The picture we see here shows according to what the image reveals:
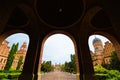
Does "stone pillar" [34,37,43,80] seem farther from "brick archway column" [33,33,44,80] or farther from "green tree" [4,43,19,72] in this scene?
"green tree" [4,43,19,72]

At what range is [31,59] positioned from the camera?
9.79 meters

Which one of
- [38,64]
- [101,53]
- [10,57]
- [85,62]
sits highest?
[101,53]

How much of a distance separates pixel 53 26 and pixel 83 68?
516 cm

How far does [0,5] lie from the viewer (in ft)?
17.6

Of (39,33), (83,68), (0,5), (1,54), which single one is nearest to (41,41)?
(39,33)

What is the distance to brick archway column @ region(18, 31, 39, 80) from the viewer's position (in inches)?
363

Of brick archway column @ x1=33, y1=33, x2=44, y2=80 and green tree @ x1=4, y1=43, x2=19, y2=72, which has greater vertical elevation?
green tree @ x1=4, y1=43, x2=19, y2=72

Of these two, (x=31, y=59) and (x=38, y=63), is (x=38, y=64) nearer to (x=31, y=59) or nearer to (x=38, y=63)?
(x=38, y=63)

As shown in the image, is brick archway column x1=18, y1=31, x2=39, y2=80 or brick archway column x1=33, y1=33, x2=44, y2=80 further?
brick archway column x1=33, y1=33, x2=44, y2=80

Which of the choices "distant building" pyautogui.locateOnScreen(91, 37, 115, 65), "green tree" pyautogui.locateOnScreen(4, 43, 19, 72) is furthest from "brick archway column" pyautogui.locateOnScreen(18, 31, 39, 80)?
"distant building" pyautogui.locateOnScreen(91, 37, 115, 65)

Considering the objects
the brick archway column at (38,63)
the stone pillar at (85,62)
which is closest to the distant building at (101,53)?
the stone pillar at (85,62)

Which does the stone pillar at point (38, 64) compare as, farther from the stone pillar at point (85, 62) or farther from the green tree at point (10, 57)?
the green tree at point (10, 57)

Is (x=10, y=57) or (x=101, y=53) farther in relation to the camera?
(x=101, y=53)

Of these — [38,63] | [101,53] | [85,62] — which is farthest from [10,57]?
[101,53]
